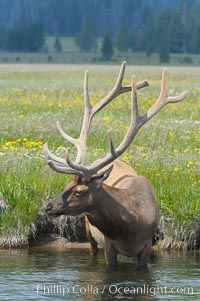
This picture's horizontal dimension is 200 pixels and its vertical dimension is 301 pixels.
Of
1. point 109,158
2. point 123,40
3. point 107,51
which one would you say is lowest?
point 109,158

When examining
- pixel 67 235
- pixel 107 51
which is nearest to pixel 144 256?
pixel 67 235

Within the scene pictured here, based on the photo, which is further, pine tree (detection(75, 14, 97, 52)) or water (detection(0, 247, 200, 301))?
pine tree (detection(75, 14, 97, 52))

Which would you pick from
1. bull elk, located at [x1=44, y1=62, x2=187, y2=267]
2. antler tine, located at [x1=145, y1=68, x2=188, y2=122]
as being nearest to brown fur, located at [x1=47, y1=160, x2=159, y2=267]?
bull elk, located at [x1=44, y1=62, x2=187, y2=267]

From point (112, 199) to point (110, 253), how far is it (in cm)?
75

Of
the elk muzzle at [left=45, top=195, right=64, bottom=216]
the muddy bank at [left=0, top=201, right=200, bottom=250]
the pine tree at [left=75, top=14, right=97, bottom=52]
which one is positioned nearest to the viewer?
the elk muzzle at [left=45, top=195, right=64, bottom=216]

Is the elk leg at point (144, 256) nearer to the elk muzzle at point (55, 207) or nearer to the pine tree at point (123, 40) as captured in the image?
the elk muzzle at point (55, 207)

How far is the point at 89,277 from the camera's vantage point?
40.7ft

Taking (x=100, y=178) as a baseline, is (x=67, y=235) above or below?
below

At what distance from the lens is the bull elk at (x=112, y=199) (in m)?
11.7

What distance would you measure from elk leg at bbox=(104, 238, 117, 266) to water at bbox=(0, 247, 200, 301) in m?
0.10

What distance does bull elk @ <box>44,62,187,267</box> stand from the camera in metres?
11.7

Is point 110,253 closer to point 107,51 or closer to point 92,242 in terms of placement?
point 92,242

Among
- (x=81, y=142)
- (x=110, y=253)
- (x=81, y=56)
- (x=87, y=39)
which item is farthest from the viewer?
(x=87, y=39)

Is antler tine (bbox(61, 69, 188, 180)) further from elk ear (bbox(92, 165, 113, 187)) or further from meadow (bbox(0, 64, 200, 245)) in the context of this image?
meadow (bbox(0, 64, 200, 245))
